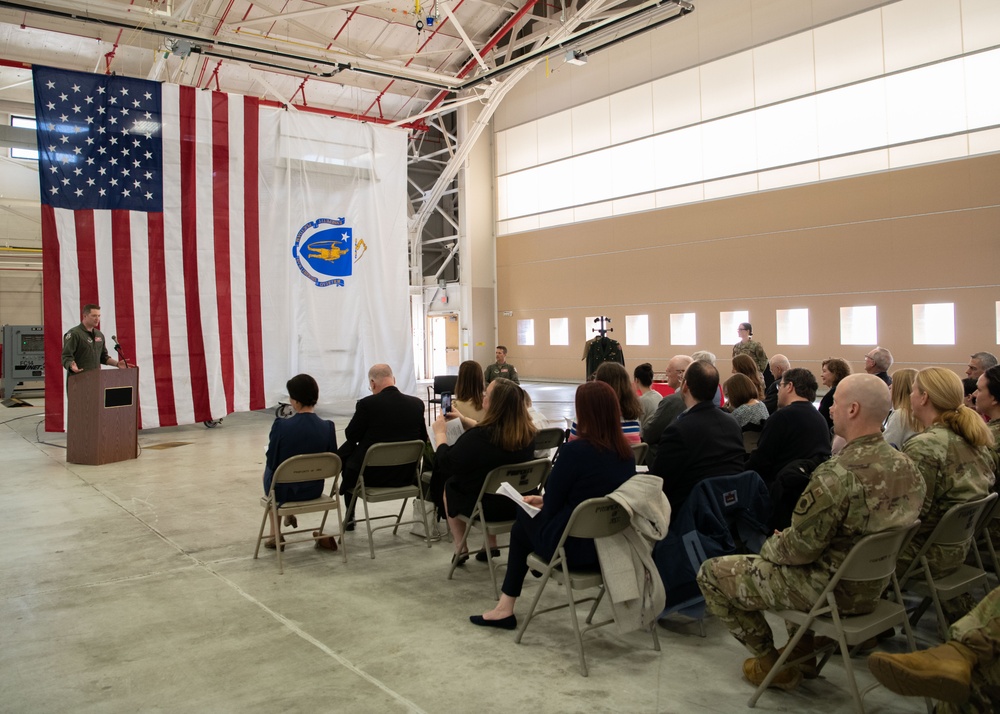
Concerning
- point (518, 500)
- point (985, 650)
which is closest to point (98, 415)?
point (518, 500)

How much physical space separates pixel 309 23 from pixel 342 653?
47.9 ft

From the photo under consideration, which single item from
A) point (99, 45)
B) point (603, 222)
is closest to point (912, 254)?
point (603, 222)

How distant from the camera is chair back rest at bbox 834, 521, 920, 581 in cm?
242

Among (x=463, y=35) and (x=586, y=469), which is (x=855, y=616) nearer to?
(x=586, y=469)

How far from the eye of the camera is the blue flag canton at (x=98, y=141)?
372 inches

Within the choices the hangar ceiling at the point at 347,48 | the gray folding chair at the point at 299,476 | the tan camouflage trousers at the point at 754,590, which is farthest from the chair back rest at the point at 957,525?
the hangar ceiling at the point at 347,48

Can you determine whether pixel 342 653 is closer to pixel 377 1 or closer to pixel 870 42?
pixel 377 1

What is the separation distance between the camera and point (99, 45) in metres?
14.1

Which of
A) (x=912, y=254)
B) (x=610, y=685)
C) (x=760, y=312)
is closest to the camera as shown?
(x=610, y=685)

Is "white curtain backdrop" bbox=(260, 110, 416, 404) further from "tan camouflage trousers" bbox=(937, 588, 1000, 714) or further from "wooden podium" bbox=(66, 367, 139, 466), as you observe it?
"tan camouflage trousers" bbox=(937, 588, 1000, 714)

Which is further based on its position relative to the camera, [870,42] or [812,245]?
[812,245]

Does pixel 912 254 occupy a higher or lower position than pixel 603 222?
lower

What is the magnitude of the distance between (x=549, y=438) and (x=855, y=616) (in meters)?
2.72

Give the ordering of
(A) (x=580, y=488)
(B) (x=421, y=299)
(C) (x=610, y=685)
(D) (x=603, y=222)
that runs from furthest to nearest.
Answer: (B) (x=421, y=299) → (D) (x=603, y=222) → (A) (x=580, y=488) → (C) (x=610, y=685)
